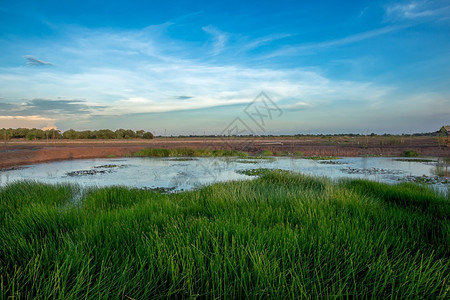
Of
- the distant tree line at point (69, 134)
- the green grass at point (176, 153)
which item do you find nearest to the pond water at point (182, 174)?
the green grass at point (176, 153)

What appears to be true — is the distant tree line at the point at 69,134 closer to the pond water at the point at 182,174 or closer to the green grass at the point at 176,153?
the green grass at the point at 176,153

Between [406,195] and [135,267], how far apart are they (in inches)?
274

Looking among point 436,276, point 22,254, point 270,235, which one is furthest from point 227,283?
point 22,254

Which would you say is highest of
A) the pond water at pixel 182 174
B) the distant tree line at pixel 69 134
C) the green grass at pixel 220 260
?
the distant tree line at pixel 69 134

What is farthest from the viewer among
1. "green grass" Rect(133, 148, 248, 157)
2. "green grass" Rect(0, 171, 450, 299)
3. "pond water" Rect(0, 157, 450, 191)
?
"green grass" Rect(133, 148, 248, 157)

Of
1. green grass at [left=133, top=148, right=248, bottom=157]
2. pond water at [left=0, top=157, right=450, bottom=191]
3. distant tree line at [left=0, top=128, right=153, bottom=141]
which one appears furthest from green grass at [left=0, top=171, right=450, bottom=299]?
distant tree line at [left=0, top=128, right=153, bottom=141]

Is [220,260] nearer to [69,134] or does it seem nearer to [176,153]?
[176,153]

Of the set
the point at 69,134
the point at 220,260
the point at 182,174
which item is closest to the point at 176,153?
the point at 182,174

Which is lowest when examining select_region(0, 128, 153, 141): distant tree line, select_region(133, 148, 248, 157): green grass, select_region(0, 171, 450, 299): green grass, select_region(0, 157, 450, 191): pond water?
select_region(0, 157, 450, 191): pond water

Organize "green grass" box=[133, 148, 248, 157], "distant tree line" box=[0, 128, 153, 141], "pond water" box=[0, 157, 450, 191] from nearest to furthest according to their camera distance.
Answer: "pond water" box=[0, 157, 450, 191], "green grass" box=[133, 148, 248, 157], "distant tree line" box=[0, 128, 153, 141]

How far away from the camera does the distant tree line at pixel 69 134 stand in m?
68.7

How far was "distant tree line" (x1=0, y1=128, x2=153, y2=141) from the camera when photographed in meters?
68.7

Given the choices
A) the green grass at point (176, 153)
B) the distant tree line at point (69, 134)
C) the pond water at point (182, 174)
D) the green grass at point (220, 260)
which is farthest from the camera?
the distant tree line at point (69, 134)

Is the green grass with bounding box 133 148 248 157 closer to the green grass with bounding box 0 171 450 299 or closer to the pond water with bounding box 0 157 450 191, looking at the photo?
the pond water with bounding box 0 157 450 191
